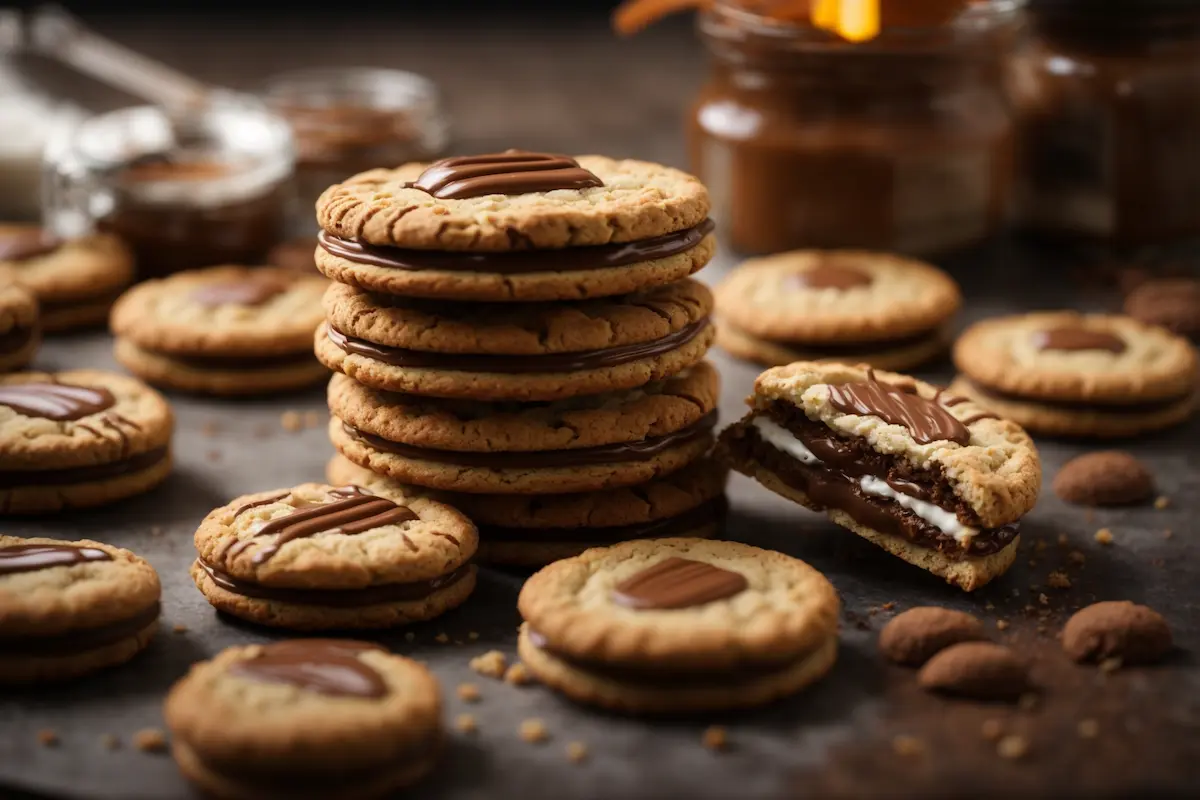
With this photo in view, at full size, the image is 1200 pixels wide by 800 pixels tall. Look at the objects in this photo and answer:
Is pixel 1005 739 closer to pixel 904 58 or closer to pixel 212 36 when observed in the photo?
pixel 904 58

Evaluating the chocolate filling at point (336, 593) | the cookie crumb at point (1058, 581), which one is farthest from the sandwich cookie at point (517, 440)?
the cookie crumb at point (1058, 581)

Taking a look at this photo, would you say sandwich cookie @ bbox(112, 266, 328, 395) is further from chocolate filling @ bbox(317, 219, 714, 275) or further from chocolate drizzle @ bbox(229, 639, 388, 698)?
chocolate drizzle @ bbox(229, 639, 388, 698)

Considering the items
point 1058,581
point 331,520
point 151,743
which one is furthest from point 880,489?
point 151,743

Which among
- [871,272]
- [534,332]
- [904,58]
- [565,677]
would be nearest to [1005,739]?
[565,677]

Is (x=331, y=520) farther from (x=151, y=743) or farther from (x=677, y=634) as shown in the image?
(x=677, y=634)

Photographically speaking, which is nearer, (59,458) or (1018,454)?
(1018,454)

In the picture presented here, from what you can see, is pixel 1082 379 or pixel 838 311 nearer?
pixel 1082 379
